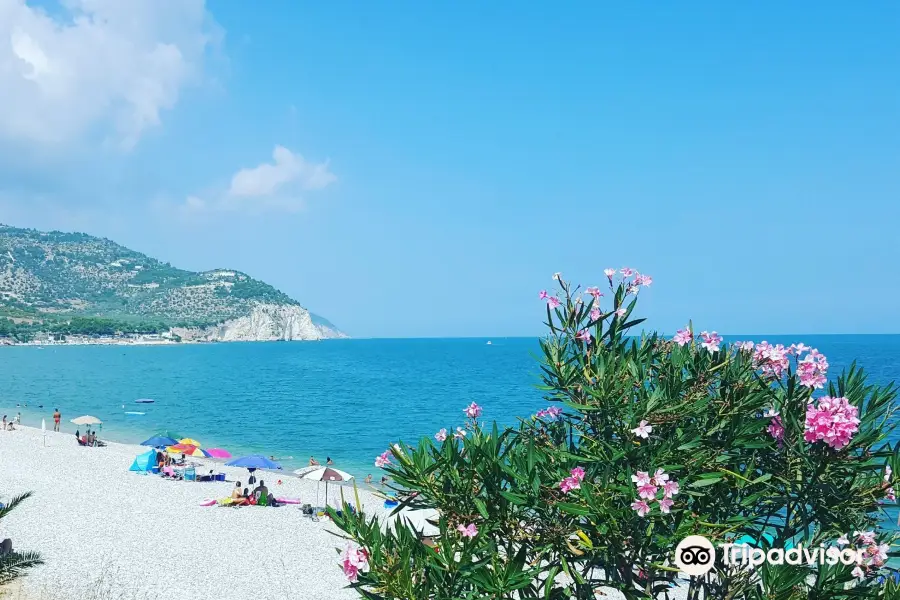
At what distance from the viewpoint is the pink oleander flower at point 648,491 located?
4.32 metres

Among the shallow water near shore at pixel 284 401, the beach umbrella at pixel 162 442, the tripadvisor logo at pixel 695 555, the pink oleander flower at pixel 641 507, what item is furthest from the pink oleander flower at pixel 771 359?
the beach umbrella at pixel 162 442

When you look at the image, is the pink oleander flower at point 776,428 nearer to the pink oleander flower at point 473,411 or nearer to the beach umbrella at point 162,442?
the pink oleander flower at point 473,411

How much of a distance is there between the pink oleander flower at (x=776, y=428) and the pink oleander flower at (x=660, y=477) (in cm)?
94

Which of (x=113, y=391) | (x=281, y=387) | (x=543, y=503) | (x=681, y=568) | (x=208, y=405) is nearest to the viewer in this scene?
(x=681, y=568)

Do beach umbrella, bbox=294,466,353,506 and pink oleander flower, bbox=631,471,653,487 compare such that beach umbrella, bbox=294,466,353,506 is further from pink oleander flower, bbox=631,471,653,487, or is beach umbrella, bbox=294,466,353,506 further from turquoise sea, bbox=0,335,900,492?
pink oleander flower, bbox=631,471,653,487

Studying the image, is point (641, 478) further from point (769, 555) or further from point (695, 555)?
point (769, 555)

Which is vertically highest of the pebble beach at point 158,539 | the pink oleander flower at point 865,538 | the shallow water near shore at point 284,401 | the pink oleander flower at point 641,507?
the pink oleander flower at point 641,507

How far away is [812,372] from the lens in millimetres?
4645

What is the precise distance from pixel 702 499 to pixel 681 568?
582 mm

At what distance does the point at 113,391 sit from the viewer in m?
79.6

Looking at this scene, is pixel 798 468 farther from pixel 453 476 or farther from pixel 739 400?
pixel 453 476

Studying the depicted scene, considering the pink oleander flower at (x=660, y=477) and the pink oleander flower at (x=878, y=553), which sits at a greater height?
the pink oleander flower at (x=660, y=477)

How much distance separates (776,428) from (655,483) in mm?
1088

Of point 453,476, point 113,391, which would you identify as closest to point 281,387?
point 113,391
